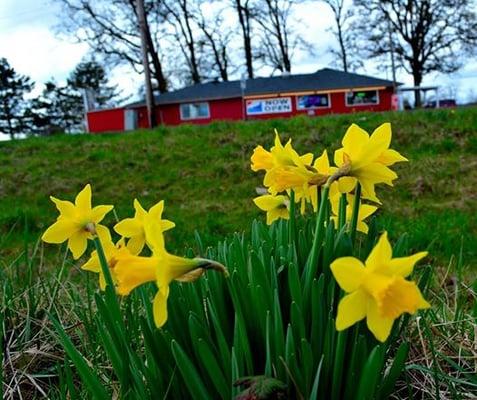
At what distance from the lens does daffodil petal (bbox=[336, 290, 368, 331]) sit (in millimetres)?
661

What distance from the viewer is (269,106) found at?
26.2 metres

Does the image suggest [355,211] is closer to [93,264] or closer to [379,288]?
[379,288]

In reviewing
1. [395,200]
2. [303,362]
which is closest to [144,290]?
[303,362]

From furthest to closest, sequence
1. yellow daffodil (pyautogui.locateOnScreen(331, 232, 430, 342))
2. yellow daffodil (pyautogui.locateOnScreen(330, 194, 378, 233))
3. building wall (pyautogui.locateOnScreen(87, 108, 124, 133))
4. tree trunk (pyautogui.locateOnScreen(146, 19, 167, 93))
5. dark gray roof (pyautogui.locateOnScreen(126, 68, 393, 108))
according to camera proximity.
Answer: building wall (pyautogui.locateOnScreen(87, 108, 124, 133))
dark gray roof (pyautogui.locateOnScreen(126, 68, 393, 108))
tree trunk (pyautogui.locateOnScreen(146, 19, 167, 93))
yellow daffodil (pyautogui.locateOnScreen(330, 194, 378, 233))
yellow daffodil (pyautogui.locateOnScreen(331, 232, 430, 342))

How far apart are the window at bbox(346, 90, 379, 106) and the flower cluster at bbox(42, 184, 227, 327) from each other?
88.9 feet

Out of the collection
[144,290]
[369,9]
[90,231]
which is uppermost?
[369,9]

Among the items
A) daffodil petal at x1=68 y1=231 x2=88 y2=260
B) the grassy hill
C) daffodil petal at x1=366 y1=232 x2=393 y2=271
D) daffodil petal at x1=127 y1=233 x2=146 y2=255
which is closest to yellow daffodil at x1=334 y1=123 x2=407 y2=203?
daffodil petal at x1=366 y1=232 x2=393 y2=271

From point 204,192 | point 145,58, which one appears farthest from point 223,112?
point 204,192

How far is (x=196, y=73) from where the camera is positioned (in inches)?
1163

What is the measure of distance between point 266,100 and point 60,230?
1015 inches

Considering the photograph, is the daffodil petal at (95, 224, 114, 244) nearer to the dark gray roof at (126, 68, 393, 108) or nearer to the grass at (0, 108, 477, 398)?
the grass at (0, 108, 477, 398)

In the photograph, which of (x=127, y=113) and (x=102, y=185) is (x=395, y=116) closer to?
(x=102, y=185)

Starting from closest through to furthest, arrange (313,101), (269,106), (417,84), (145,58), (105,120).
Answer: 1. (145,58)
2. (269,106)
3. (313,101)
4. (417,84)
5. (105,120)

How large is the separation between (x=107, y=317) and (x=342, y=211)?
43 centimetres
